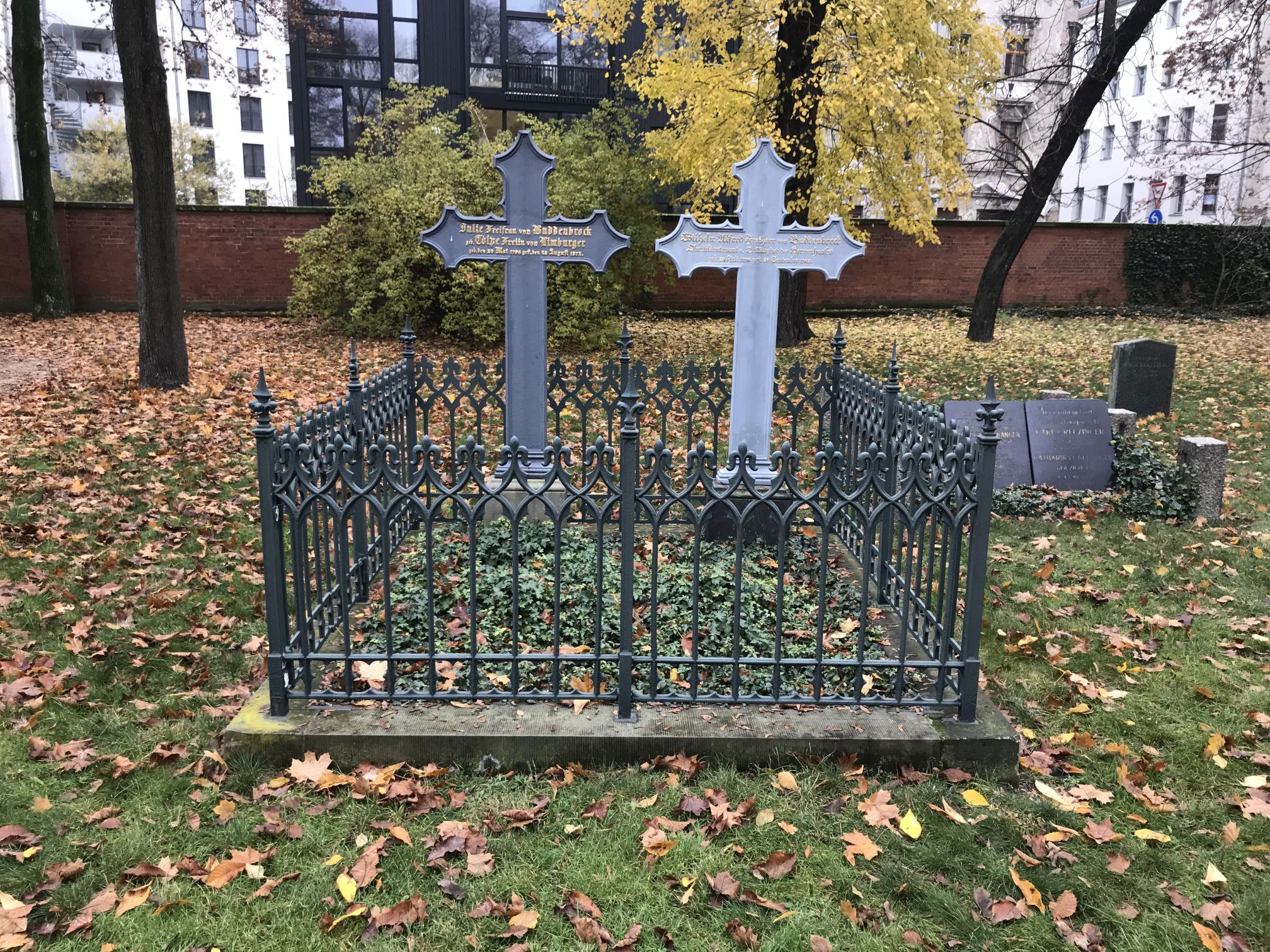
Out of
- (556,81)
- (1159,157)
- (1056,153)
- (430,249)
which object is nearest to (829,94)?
(1056,153)

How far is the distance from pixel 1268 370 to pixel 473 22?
21640 millimetres

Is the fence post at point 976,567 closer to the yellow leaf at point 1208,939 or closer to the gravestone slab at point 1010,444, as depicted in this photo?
the yellow leaf at point 1208,939

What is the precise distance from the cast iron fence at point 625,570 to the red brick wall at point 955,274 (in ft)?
48.4

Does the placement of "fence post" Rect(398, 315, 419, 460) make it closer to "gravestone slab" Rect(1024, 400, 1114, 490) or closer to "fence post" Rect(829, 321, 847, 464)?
"fence post" Rect(829, 321, 847, 464)

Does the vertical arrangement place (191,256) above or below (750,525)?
above

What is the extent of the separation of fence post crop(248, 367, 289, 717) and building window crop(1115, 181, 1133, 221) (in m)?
44.5

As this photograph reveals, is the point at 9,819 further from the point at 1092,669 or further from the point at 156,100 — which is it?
the point at 156,100

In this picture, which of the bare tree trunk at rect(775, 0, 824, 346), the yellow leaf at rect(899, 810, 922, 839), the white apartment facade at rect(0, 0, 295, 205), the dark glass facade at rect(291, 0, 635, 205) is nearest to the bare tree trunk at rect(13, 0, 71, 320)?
the dark glass facade at rect(291, 0, 635, 205)

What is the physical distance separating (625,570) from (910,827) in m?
1.46

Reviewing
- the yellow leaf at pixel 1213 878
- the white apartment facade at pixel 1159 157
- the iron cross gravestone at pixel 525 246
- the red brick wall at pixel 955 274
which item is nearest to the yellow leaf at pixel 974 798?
the yellow leaf at pixel 1213 878

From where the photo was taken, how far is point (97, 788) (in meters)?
3.61

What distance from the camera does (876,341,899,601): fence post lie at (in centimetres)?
492

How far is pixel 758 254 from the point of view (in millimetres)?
6246

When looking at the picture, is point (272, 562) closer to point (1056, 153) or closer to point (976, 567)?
point (976, 567)
